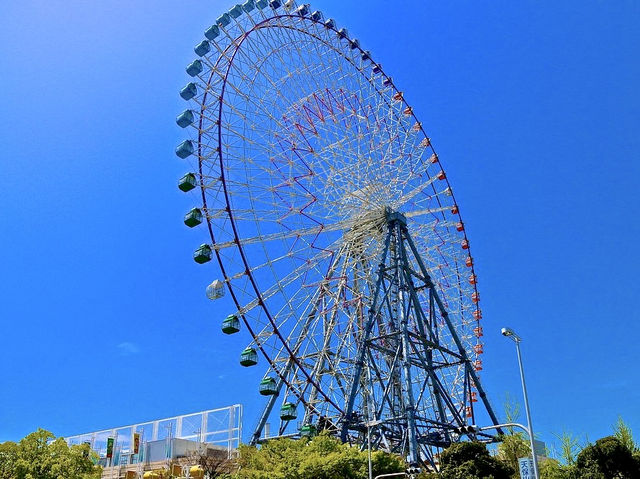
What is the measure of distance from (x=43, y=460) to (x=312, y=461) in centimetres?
1320

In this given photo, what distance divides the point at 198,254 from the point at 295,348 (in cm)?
1032

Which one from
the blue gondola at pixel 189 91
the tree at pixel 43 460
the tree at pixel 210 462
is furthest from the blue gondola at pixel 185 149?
the tree at pixel 210 462

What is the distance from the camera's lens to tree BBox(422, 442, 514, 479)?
104 feet

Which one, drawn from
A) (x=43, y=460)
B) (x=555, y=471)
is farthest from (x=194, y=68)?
(x=555, y=471)

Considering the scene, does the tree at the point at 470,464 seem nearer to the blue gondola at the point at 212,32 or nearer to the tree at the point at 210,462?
the tree at the point at 210,462

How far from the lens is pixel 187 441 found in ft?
187

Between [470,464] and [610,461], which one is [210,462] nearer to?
[470,464]

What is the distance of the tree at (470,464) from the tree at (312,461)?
424 cm

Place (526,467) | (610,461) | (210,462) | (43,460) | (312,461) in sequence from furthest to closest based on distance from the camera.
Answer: (210,462) → (312,461) → (610,461) → (43,460) → (526,467)

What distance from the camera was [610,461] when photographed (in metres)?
32.5

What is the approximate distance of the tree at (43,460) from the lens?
30.0 m

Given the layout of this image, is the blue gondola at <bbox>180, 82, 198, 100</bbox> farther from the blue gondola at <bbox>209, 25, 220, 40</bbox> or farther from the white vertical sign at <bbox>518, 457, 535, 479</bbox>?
the white vertical sign at <bbox>518, 457, 535, 479</bbox>

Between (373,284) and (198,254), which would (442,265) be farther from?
(198,254)

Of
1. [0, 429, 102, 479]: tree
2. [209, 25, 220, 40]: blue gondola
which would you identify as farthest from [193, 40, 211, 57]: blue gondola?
[0, 429, 102, 479]: tree
